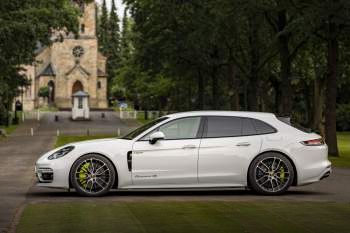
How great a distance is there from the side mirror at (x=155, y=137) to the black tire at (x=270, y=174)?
1.61 m

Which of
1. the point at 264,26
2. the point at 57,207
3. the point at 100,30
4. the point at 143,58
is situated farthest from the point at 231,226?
the point at 100,30

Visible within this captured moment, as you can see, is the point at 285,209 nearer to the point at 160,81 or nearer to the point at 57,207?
Answer: the point at 57,207

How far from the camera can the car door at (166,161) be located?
1476 centimetres

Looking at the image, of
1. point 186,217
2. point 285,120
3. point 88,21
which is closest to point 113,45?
point 88,21

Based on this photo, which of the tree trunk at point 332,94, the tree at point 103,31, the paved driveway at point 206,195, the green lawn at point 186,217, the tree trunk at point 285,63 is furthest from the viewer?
the tree at point 103,31

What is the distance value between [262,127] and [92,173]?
3.06 metres

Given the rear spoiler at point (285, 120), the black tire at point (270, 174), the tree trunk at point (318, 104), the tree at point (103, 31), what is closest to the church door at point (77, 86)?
the tree at point (103, 31)

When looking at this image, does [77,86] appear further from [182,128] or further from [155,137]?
[155,137]

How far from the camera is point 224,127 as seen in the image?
15211 millimetres

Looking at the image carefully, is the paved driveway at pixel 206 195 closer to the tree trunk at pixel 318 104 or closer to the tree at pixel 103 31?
the tree trunk at pixel 318 104

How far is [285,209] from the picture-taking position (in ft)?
41.1

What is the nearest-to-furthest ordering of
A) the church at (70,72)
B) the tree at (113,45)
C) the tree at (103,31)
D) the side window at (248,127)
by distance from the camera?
the side window at (248,127)
the church at (70,72)
the tree at (113,45)
the tree at (103,31)

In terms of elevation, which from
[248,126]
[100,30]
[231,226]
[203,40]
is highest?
[100,30]

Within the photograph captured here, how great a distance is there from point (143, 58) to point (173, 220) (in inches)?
1771
